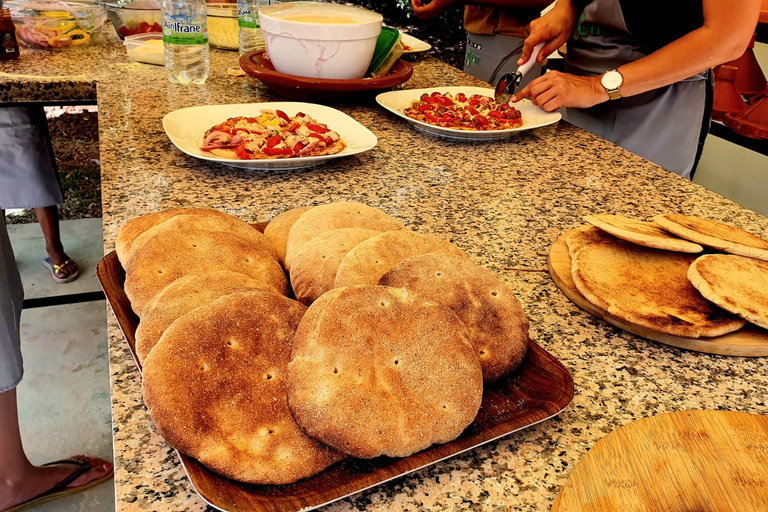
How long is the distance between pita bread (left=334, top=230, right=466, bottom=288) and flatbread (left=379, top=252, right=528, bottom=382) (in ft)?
0.14

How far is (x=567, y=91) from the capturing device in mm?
2047

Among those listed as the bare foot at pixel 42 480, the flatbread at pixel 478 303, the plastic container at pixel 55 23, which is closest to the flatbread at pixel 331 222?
the flatbread at pixel 478 303

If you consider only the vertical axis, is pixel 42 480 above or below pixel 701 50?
below

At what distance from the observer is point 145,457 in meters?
0.71

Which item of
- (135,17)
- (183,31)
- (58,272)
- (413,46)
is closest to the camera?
(183,31)

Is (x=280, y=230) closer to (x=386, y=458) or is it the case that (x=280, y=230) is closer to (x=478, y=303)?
(x=478, y=303)

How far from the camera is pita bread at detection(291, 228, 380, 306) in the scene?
2.90ft

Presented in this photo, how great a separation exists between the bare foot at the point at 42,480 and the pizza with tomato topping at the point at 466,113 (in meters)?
1.94

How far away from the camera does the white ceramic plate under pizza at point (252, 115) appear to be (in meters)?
1.55

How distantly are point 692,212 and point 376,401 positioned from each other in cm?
125

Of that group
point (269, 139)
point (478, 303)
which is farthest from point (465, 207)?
point (478, 303)

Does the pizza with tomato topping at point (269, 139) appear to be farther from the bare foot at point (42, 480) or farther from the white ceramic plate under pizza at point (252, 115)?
the bare foot at point (42, 480)

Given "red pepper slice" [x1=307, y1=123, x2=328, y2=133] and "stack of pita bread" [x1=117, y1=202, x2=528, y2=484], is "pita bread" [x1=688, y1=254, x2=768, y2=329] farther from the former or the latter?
"red pepper slice" [x1=307, y1=123, x2=328, y2=133]

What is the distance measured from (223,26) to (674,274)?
2.46 metres
